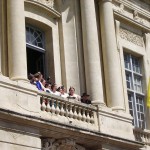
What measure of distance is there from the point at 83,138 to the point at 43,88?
1.85 meters

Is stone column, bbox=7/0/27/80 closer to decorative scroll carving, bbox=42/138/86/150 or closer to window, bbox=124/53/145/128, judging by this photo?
decorative scroll carving, bbox=42/138/86/150

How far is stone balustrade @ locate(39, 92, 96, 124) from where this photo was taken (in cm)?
1468

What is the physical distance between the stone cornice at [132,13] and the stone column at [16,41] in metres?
5.50

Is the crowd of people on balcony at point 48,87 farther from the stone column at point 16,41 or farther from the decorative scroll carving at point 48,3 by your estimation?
the decorative scroll carving at point 48,3

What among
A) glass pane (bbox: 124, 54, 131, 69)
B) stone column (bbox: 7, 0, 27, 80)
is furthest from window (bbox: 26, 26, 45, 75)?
glass pane (bbox: 124, 54, 131, 69)

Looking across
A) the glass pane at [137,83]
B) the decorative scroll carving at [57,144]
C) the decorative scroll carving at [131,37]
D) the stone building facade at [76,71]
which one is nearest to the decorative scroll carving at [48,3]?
the stone building facade at [76,71]

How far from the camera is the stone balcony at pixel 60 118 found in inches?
533

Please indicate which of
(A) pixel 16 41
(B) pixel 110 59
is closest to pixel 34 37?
(A) pixel 16 41

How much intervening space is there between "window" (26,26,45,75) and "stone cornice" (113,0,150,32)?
3705 millimetres

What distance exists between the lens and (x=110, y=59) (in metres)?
18.1

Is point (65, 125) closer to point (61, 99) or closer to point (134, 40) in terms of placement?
point (61, 99)

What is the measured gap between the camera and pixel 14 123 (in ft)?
43.9

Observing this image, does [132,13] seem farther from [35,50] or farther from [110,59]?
[35,50]

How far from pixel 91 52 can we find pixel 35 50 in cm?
183
